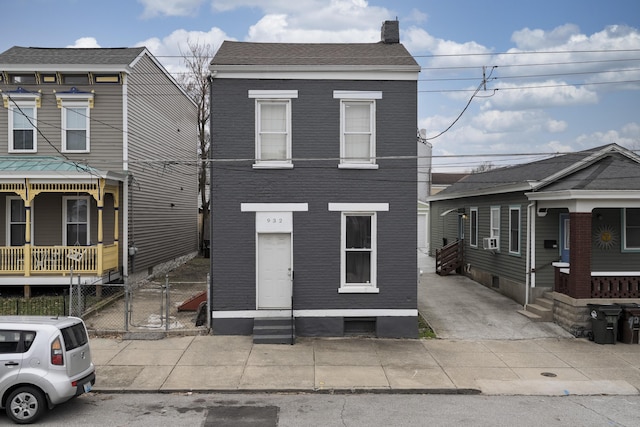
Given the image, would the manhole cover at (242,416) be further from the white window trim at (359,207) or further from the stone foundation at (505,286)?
the stone foundation at (505,286)

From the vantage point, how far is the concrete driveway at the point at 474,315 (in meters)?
14.8

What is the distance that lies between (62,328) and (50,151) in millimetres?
12228

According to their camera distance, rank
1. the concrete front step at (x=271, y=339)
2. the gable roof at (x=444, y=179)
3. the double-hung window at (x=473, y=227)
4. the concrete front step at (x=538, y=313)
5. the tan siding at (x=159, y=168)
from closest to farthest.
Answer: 1. the concrete front step at (x=271, y=339)
2. the concrete front step at (x=538, y=313)
3. the tan siding at (x=159, y=168)
4. the double-hung window at (x=473, y=227)
5. the gable roof at (x=444, y=179)

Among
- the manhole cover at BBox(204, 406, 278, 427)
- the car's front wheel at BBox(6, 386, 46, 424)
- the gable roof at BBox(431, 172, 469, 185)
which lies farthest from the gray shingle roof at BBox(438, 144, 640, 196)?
the gable roof at BBox(431, 172, 469, 185)

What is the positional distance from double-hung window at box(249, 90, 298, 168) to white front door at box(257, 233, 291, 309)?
199 centimetres

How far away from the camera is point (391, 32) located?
16.8m

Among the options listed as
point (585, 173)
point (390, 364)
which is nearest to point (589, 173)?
point (585, 173)

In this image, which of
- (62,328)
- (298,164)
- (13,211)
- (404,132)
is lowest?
(62,328)

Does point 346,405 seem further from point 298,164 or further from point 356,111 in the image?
point 356,111

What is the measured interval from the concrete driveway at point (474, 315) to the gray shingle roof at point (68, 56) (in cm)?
1365

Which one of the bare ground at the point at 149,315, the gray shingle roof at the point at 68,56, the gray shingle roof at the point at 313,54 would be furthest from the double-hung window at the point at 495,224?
the gray shingle roof at the point at 68,56

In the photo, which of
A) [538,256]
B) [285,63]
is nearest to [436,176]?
[538,256]

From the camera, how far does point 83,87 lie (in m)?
19.2

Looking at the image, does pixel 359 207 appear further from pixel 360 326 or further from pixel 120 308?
pixel 120 308
